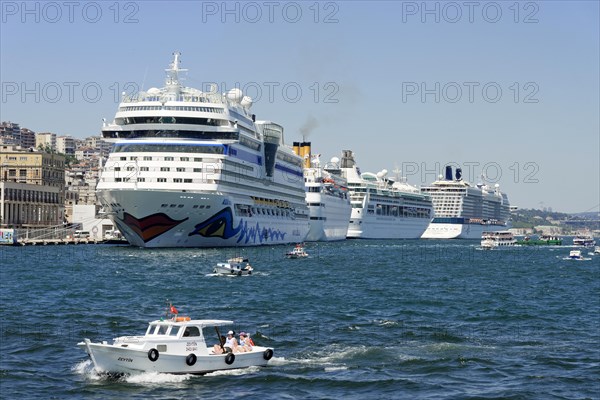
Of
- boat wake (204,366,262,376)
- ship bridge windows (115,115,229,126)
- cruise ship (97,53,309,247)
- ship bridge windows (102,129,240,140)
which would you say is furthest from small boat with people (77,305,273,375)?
ship bridge windows (115,115,229,126)

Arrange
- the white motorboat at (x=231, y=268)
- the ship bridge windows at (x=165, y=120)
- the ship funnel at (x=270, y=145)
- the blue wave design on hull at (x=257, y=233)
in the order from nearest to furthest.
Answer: the white motorboat at (x=231, y=268), the ship bridge windows at (x=165, y=120), the blue wave design on hull at (x=257, y=233), the ship funnel at (x=270, y=145)

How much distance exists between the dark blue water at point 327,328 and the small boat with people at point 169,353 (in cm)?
46

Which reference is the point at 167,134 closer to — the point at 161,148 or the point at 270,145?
the point at 161,148

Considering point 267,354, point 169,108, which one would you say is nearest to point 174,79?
point 169,108

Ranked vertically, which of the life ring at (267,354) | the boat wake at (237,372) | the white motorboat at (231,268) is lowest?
the boat wake at (237,372)

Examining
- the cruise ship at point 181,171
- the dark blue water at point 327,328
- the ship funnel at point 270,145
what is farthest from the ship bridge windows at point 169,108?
the dark blue water at point 327,328

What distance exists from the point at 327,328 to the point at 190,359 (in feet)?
47.0

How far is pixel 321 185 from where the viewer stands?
193000 millimetres

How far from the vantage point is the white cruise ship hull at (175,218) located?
111688mm

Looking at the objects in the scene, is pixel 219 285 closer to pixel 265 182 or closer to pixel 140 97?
pixel 140 97

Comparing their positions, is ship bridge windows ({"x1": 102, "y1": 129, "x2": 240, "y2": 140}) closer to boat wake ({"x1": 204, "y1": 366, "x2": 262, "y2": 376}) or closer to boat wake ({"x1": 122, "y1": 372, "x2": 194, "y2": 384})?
boat wake ({"x1": 204, "y1": 366, "x2": 262, "y2": 376})

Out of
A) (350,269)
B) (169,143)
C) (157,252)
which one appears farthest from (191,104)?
(350,269)

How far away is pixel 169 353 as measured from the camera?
1502 inches

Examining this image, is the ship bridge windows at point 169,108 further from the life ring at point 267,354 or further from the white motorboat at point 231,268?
the life ring at point 267,354
